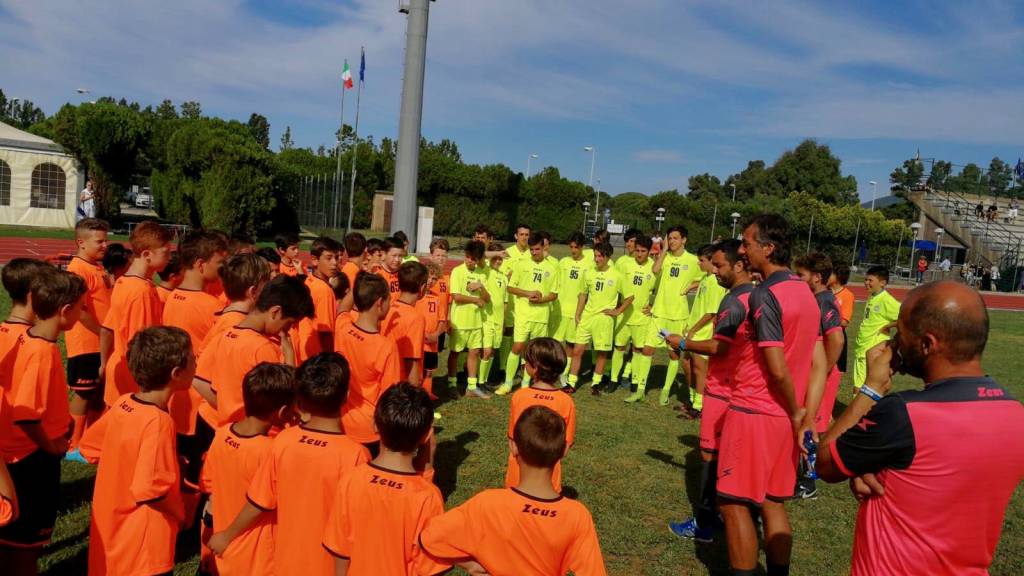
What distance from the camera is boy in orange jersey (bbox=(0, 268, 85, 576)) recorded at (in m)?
3.26

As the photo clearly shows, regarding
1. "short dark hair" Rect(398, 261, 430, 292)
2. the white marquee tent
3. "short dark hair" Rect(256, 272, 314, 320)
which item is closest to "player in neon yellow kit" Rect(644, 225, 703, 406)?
"short dark hair" Rect(398, 261, 430, 292)

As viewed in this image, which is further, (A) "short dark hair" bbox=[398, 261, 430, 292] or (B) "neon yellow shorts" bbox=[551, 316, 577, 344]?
(B) "neon yellow shorts" bbox=[551, 316, 577, 344]

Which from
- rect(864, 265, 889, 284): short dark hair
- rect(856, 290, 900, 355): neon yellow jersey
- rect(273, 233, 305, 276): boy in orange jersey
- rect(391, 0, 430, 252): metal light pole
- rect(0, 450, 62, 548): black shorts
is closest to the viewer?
rect(0, 450, 62, 548): black shorts

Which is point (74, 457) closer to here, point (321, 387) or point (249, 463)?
point (249, 463)

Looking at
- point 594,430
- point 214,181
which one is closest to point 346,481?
point 594,430

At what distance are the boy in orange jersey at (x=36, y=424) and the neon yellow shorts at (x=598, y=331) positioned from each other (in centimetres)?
664

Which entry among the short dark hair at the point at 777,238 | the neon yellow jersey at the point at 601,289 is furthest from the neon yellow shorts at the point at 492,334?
the short dark hair at the point at 777,238

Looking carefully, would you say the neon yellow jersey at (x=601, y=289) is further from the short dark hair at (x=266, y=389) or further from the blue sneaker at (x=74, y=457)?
the short dark hair at (x=266, y=389)

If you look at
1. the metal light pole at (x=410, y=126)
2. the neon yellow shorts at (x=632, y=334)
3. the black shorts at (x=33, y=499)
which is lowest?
the black shorts at (x=33, y=499)

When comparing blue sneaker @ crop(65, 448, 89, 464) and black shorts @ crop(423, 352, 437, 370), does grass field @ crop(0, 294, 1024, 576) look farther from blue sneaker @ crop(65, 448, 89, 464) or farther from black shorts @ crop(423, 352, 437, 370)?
black shorts @ crop(423, 352, 437, 370)

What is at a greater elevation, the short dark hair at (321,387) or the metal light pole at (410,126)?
the metal light pole at (410,126)

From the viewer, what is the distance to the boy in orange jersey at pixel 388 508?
2.63 meters

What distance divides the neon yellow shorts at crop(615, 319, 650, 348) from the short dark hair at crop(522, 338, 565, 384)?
547 centimetres

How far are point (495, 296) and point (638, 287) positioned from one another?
83.7 inches
